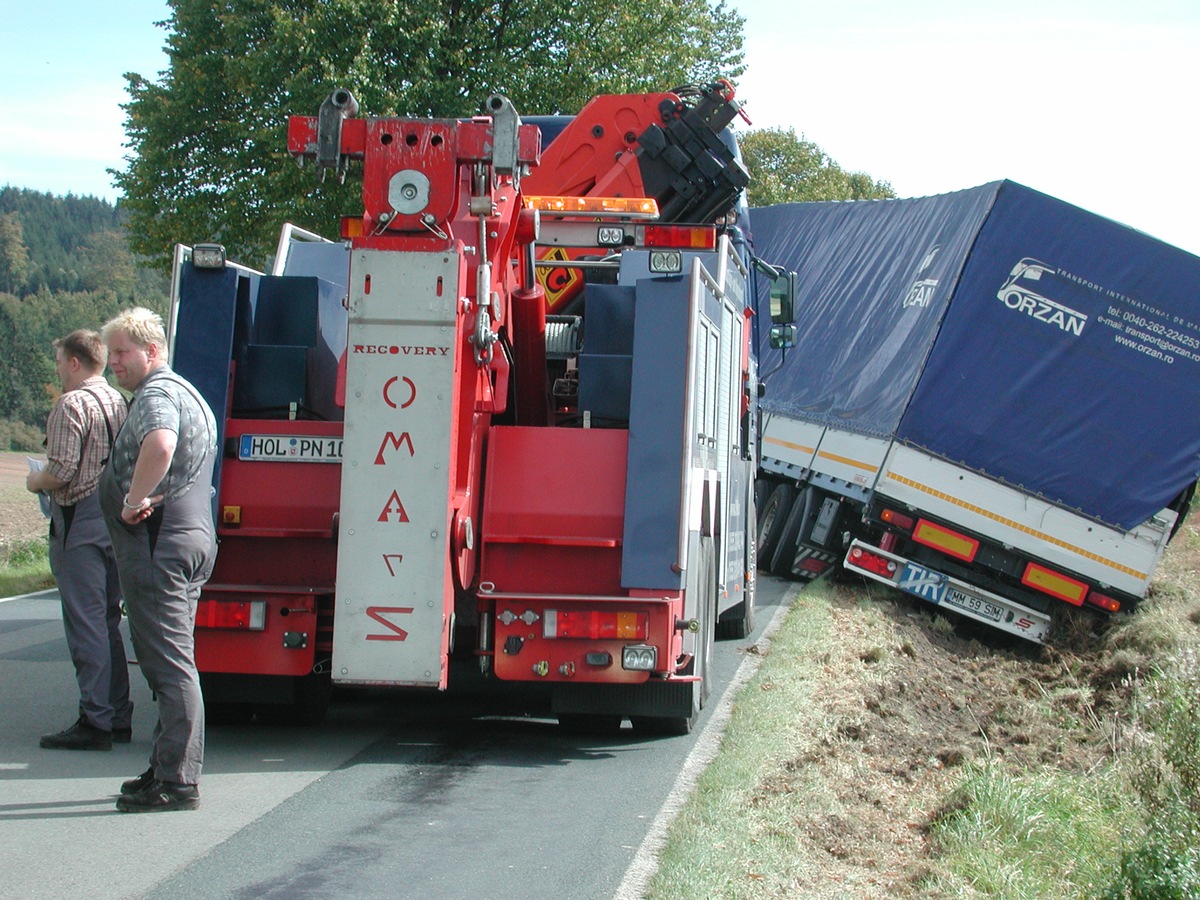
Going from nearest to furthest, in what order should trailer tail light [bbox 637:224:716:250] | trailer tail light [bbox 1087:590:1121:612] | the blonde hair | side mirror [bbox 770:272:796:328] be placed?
the blonde hair
trailer tail light [bbox 637:224:716:250]
side mirror [bbox 770:272:796:328]
trailer tail light [bbox 1087:590:1121:612]

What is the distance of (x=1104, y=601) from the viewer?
42.5 feet

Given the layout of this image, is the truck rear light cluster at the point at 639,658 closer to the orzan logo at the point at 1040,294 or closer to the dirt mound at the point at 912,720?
the dirt mound at the point at 912,720

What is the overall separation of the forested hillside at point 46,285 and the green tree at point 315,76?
32300 millimetres

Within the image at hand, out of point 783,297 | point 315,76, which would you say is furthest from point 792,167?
point 783,297

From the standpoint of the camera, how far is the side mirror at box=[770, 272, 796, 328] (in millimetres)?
11523

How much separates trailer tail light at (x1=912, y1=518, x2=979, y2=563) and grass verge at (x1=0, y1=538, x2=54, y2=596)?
8.24 metres

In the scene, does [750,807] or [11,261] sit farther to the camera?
[11,261]

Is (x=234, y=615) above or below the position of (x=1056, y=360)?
below

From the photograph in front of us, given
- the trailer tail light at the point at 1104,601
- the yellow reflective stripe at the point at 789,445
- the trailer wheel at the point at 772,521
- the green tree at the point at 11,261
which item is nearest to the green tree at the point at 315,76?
the yellow reflective stripe at the point at 789,445

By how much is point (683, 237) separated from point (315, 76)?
13.1 meters

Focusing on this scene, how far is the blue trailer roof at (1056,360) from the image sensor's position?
1270 cm

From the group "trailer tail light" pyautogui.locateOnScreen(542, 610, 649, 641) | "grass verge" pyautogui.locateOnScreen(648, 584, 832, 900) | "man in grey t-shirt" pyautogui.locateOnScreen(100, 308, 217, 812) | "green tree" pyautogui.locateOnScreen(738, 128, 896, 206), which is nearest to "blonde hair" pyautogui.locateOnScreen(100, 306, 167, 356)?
"man in grey t-shirt" pyautogui.locateOnScreen(100, 308, 217, 812)

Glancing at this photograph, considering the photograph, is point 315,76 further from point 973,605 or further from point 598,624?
point 598,624

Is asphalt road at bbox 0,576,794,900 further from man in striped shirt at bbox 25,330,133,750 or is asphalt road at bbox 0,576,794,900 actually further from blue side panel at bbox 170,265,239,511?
blue side panel at bbox 170,265,239,511
